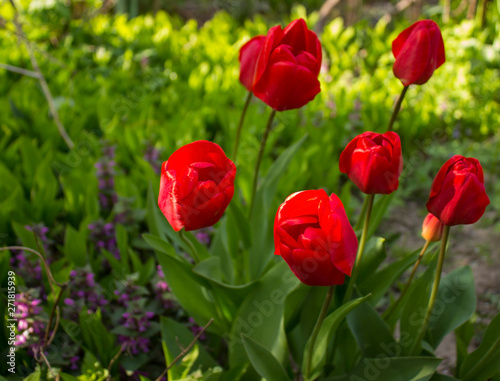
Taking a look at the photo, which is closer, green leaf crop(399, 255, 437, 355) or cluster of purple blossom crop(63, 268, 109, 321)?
green leaf crop(399, 255, 437, 355)

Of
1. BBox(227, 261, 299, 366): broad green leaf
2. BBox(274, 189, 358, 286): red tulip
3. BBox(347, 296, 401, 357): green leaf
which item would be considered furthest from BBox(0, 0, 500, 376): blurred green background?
BBox(274, 189, 358, 286): red tulip

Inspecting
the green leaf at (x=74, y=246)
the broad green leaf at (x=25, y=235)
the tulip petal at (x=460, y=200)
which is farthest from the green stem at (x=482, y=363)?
the broad green leaf at (x=25, y=235)

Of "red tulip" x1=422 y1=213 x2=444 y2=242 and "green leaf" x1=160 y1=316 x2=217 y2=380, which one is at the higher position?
"red tulip" x1=422 y1=213 x2=444 y2=242

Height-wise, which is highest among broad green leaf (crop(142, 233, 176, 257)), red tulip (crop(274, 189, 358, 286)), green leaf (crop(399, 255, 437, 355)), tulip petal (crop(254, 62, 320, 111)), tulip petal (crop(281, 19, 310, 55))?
tulip petal (crop(281, 19, 310, 55))

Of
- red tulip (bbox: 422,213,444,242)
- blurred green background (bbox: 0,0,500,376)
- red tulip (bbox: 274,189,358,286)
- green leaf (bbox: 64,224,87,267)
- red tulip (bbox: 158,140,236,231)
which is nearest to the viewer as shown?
red tulip (bbox: 274,189,358,286)

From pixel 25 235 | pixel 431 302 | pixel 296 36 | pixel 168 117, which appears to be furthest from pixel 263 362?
pixel 168 117

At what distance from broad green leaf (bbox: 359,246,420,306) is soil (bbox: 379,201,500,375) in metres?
0.72

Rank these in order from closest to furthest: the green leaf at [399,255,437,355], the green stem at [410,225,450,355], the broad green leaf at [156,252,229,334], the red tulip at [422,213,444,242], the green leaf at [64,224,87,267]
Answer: the green stem at [410,225,450,355] → the red tulip at [422,213,444,242] → the green leaf at [399,255,437,355] → the broad green leaf at [156,252,229,334] → the green leaf at [64,224,87,267]

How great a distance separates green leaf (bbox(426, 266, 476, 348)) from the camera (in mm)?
1274

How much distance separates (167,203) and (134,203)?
1.09 meters

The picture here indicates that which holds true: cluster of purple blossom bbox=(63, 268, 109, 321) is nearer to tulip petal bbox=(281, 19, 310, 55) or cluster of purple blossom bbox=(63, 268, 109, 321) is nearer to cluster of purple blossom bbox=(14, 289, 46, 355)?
cluster of purple blossom bbox=(14, 289, 46, 355)

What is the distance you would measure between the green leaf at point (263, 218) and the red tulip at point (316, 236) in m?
0.70

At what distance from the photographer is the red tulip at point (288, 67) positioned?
3.34ft

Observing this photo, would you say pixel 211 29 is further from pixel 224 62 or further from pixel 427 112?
pixel 427 112
